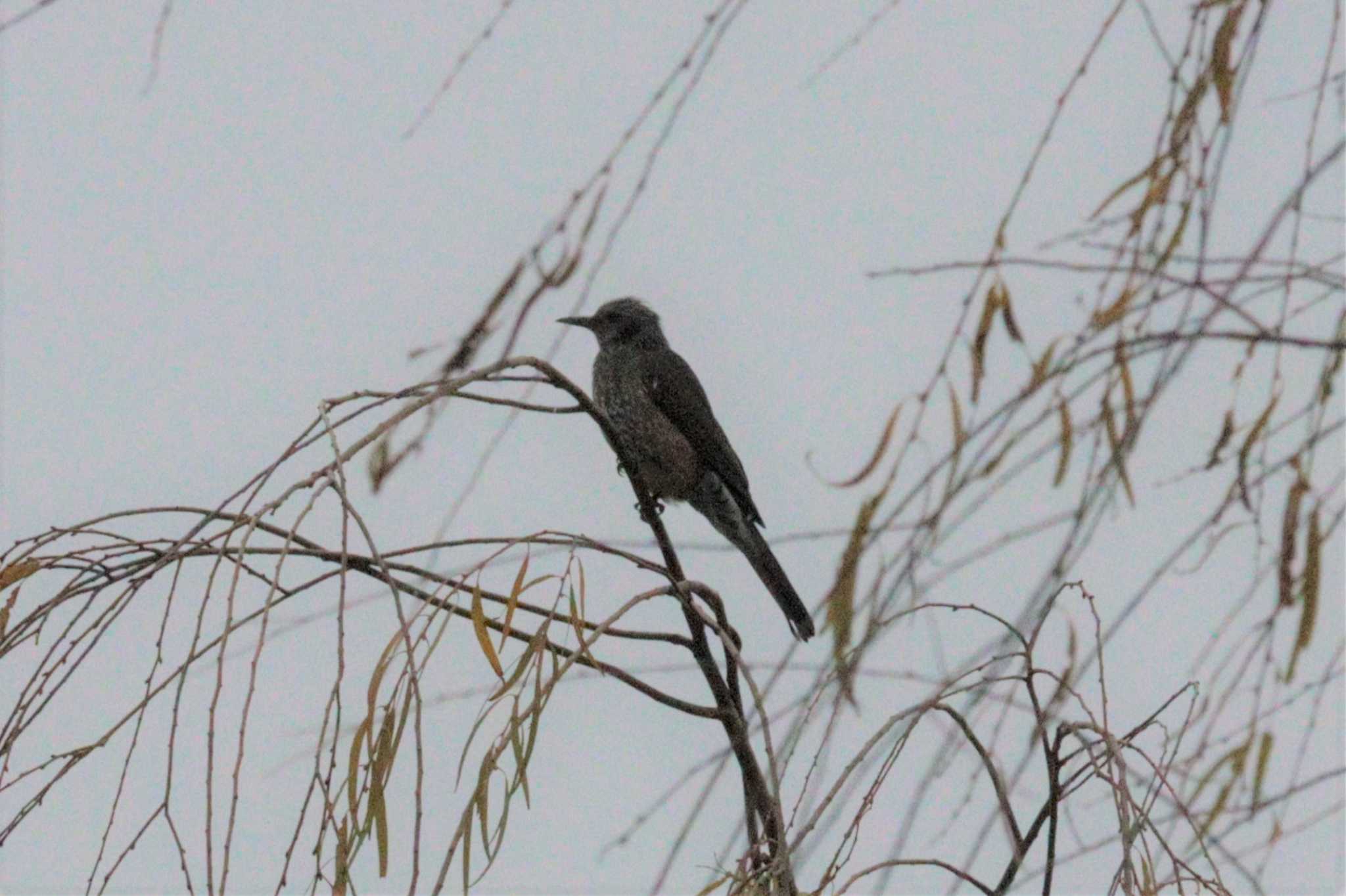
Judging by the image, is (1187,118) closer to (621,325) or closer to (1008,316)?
(1008,316)

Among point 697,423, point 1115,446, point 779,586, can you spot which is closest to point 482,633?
point 1115,446

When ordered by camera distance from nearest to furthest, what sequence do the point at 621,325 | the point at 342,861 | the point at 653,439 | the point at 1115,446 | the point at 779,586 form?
the point at 342,861 → the point at 1115,446 → the point at 779,586 → the point at 653,439 → the point at 621,325

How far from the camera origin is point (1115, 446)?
264 cm

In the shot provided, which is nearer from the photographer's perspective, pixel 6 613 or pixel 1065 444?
pixel 6 613

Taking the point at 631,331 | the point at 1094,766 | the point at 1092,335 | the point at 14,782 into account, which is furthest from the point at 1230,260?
the point at 631,331

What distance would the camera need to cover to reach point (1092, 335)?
106 inches

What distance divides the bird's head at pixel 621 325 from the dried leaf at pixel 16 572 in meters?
3.46

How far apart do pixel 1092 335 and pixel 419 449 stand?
1.13 metres

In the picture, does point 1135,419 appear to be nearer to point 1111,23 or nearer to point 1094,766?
point 1111,23

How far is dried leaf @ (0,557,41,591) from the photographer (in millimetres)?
1951

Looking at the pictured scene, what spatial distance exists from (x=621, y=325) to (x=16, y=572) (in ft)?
11.8

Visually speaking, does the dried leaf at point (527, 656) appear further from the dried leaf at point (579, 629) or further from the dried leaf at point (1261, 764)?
the dried leaf at point (1261, 764)

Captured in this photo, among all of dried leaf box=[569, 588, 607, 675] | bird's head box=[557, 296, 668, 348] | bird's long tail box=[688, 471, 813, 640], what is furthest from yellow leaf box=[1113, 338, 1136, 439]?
bird's head box=[557, 296, 668, 348]

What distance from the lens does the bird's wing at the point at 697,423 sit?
204 inches
